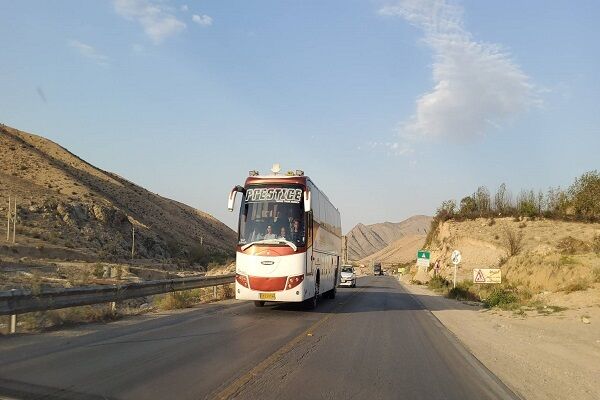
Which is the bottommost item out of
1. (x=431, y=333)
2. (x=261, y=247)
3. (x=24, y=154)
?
(x=431, y=333)

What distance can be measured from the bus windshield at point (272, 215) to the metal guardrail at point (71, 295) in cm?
342

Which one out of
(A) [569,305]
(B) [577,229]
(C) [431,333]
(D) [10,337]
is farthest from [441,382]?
(B) [577,229]

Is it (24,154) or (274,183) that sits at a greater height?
(24,154)

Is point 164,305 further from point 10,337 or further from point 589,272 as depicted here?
point 589,272

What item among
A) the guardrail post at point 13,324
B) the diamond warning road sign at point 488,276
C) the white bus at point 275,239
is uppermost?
the white bus at point 275,239

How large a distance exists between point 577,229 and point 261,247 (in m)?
52.1

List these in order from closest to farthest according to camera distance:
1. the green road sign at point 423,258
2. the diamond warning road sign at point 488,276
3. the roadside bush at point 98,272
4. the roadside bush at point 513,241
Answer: the diamond warning road sign at point 488,276, the roadside bush at point 98,272, the roadside bush at point 513,241, the green road sign at point 423,258

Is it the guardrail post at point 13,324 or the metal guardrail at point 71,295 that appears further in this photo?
the guardrail post at point 13,324

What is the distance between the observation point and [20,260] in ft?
136

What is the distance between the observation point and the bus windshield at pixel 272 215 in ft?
57.6

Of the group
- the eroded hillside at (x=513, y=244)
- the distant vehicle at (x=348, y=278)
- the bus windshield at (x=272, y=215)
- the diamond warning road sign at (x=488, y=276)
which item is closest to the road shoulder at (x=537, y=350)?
the bus windshield at (x=272, y=215)

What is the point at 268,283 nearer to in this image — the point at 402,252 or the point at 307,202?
the point at 307,202

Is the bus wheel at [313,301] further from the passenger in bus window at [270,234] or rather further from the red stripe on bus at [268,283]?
the passenger in bus window at [270,234]

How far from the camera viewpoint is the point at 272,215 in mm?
17750
